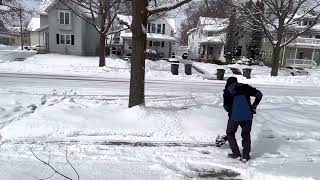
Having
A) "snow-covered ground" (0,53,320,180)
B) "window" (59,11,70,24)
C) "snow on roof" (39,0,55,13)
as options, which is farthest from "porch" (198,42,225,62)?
"snow-covered ground" (0,53,320,180)

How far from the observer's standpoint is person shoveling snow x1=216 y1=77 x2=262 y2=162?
638cm

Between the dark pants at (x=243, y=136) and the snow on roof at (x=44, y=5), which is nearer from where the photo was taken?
the dark pants at (x=243, y=136)

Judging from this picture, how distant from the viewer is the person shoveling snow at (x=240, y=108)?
251 inches

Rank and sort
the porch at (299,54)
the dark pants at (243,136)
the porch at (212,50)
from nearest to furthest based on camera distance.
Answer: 1. the dark pants at (243,136)
2. the porch at (299,54)
3. the porch at (212,50)

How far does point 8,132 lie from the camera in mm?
7496

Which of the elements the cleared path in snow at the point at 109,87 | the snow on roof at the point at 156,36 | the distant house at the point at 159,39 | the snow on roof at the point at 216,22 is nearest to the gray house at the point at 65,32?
the snow on roof at the point at 156,36

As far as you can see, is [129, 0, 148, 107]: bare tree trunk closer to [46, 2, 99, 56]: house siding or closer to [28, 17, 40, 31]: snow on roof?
[46, 2, 99, 56]: house siding

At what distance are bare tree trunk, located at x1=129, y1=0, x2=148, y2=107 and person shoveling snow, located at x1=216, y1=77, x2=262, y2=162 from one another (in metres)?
3.44

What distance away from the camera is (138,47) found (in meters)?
9.38

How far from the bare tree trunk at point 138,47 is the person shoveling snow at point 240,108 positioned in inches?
135

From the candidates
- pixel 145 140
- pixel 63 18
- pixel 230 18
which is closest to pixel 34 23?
pixel 63 18

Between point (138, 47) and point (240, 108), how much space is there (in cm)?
385

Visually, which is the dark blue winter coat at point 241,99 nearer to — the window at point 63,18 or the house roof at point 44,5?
the window at point 63,18

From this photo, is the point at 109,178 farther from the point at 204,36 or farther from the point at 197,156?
the point at 204,36
